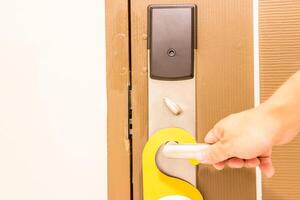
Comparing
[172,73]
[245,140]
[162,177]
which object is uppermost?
[172,73]

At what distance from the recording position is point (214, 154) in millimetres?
704

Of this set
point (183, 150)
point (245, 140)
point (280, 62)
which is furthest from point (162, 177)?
point (280, 62)

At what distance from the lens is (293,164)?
0.80 meters

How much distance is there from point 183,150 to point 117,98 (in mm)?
195

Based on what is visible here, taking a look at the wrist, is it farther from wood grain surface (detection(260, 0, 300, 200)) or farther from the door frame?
the door frame

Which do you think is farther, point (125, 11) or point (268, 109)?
point (125, 11)

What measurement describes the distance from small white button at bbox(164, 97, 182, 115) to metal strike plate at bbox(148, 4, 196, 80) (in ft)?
0.15

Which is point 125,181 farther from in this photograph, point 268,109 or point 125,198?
point 268,109

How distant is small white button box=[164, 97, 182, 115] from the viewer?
81 cm

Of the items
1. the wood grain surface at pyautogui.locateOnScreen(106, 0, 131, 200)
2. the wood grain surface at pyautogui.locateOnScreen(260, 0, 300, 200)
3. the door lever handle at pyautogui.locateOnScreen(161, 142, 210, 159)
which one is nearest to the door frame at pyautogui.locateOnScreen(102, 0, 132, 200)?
the wood grain surface at pyautogui.locateOnScreen(106, 0, 131, 200)
